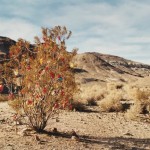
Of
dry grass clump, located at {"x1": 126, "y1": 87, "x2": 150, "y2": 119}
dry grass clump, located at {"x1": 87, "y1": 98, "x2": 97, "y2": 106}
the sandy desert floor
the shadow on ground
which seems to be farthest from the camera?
dry grass clump, located at {"x1": 87, "y1": 98, "x2": 97, "y2": 106}

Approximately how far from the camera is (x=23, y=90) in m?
11.2

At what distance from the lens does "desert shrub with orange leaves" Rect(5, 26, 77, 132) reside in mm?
10875

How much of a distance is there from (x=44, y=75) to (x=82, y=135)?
7.25ft

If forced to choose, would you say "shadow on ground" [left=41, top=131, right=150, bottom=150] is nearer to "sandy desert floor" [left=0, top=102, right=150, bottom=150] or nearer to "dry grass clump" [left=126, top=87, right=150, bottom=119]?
"sandy desert floor" [left=0, top=102, right=150, bottom=150]

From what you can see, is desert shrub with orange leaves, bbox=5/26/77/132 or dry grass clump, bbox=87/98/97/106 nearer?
desert shrub with orange leaves, bbox=5/26/77/132

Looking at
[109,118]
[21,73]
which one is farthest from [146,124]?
[21,73]

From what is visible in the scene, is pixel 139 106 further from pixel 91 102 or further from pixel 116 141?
pixel 116 141

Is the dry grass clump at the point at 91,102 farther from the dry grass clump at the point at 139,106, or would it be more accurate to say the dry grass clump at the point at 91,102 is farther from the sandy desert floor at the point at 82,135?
the sandy desert floor at the point at 82,135

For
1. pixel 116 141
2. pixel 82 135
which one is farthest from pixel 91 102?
pixel 116 141

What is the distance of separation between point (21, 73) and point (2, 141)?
2249mm

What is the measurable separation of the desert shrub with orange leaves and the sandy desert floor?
2.56ft

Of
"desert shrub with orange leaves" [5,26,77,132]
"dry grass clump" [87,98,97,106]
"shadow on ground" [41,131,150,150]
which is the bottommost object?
"shadow on ground" [41,131,150,150]

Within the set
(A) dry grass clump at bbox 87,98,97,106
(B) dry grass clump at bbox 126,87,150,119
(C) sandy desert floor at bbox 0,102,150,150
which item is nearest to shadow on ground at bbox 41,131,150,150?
(C) sandy desert floor at bbox 0,102,150,150

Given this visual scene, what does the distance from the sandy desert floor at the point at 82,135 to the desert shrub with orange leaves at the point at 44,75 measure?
0.78 metres
